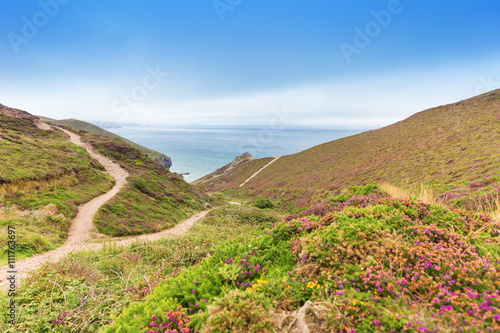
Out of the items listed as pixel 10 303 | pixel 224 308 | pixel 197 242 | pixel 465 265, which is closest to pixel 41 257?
pixel 10 303

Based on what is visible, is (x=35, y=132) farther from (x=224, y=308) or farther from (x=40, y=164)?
(x=224, y=308)

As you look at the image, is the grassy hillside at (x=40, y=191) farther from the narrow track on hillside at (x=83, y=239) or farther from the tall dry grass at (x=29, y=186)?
→ the narrow track on hillside at (x=83, y=239)

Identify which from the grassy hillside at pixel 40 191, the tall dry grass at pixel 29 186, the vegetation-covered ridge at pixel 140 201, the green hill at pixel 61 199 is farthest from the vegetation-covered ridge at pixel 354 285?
the tall dry grass at pixel 29 186

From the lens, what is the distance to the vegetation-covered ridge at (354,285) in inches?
83.0

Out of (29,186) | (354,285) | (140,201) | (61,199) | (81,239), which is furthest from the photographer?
(140,201)

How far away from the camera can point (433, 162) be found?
23016 mm

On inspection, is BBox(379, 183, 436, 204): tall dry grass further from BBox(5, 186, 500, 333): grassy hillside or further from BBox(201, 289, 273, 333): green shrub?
BBox(201, 289, 273, 333): green shrub

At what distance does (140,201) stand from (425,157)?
3441 centimetres

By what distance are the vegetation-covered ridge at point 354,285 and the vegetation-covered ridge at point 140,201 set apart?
16016mm

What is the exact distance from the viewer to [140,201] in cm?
2388

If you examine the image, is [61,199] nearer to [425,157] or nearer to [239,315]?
[239,315]

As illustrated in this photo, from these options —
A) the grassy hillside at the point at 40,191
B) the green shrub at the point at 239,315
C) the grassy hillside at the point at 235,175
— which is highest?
the green shrub at the point at 239,315

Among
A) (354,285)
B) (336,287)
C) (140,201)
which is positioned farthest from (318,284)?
(140,201)

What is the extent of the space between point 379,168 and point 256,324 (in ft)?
104
